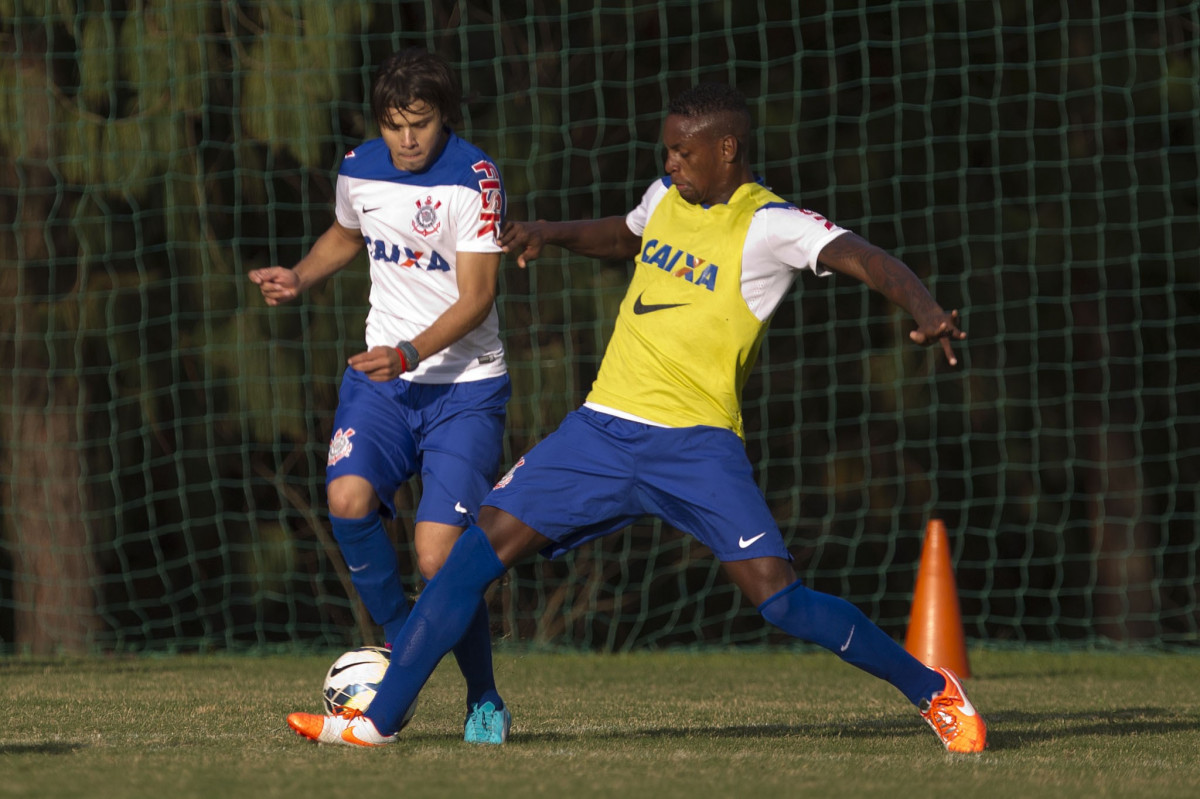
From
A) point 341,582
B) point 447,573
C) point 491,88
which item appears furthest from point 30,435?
point 447,573

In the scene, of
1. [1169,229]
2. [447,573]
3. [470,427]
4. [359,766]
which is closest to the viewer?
[359,766]

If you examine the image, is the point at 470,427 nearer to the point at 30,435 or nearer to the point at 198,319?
the point at 198,319

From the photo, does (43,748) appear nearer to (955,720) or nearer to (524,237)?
(524,237)

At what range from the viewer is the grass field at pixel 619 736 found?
3.91 meters

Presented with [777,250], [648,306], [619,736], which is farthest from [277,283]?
[619,736]

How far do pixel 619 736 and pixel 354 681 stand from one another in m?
0.79

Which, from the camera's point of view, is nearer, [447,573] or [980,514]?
[447,573]

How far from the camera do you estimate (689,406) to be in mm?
4629

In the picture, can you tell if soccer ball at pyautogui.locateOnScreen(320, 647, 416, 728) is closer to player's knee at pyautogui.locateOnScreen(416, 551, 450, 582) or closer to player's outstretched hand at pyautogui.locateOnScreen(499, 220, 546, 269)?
player's knee at pyautogui.locateOnScreen(416, 551, 450, 582)

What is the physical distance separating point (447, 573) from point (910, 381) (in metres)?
5.99

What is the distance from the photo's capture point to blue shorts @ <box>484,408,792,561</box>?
452cm

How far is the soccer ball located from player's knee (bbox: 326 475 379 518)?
43 centimetres

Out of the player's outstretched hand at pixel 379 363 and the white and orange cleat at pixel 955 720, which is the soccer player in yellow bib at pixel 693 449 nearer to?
the white and orange cleat at pixel 955 720

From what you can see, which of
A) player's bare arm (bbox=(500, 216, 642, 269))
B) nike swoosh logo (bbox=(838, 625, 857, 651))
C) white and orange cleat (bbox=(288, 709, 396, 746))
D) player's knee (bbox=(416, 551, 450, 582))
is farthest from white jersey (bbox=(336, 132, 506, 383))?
nike swoosh logo (bbox=(838, 625, 857, 651))
